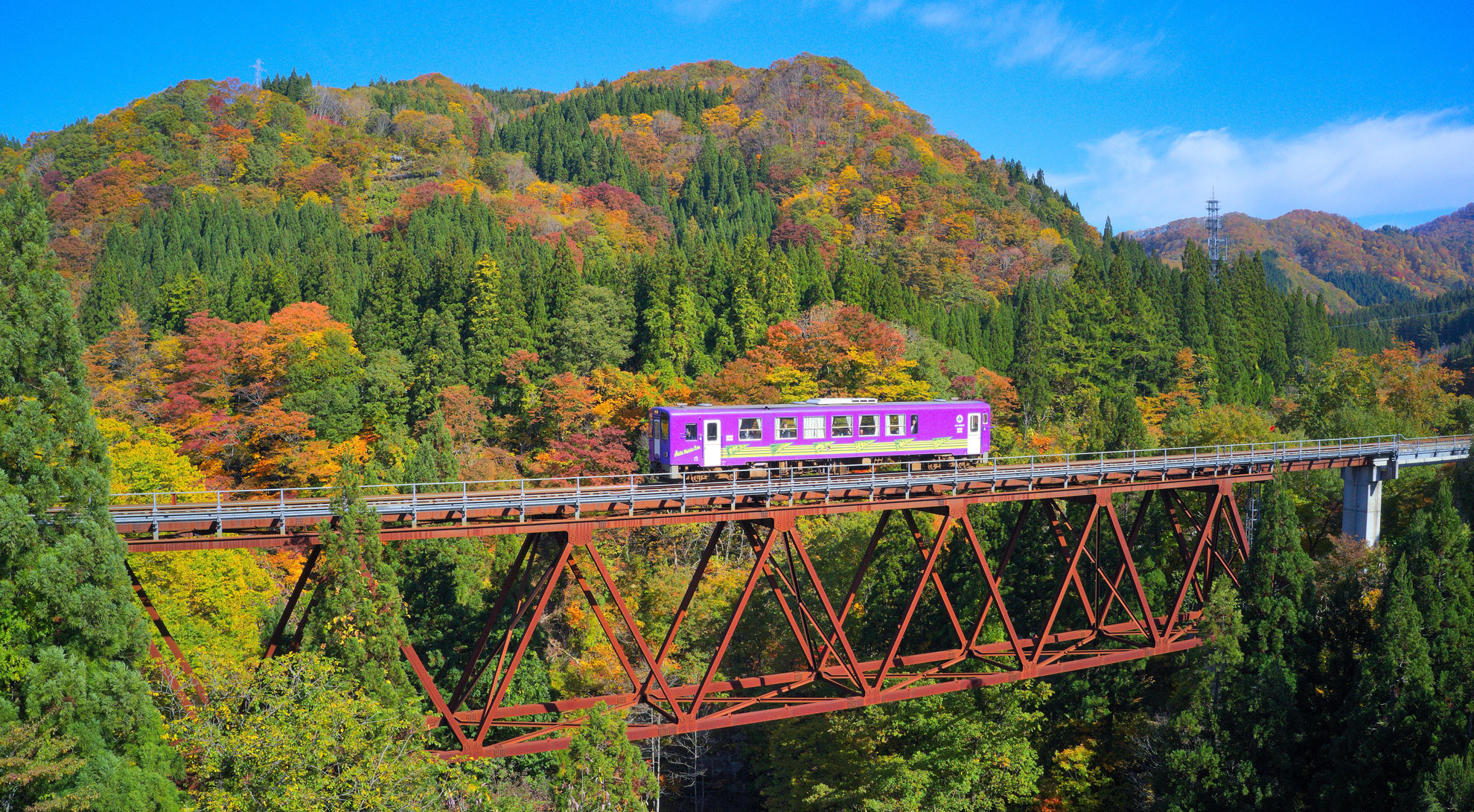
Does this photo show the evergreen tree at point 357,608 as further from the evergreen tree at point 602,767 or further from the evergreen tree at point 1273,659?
the evergreen tree at point 1273,659

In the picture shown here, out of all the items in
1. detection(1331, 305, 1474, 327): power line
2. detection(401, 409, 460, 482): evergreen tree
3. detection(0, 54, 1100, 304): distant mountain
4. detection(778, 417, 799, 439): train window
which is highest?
detection(0, 54, 1100, 304): distant mountain

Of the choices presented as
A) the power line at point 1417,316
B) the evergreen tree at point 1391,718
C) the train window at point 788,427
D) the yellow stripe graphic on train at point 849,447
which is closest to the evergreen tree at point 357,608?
the yellow stripe graphic on train at point 849,447

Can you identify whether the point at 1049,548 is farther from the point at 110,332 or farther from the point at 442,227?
the point at 442,227

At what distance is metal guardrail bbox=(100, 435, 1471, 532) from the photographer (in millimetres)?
21391

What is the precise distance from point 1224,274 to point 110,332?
97.4 metres

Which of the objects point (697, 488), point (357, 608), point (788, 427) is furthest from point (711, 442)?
point (357, 608)

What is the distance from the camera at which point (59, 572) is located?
18594mm

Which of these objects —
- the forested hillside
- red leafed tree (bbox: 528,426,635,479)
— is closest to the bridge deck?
the forested hillside

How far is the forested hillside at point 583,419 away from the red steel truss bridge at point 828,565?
956 millimetres

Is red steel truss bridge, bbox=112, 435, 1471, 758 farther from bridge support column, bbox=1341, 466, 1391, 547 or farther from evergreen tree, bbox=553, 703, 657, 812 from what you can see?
evergreen tree, bbox=553, 703, 657, 812

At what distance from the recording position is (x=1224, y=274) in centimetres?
9544

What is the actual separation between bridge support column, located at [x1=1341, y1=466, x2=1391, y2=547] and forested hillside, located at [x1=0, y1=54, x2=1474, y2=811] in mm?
1947

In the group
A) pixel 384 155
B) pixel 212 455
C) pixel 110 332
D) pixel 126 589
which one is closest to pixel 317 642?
pixel 126 589

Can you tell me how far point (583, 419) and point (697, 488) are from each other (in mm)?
31005
